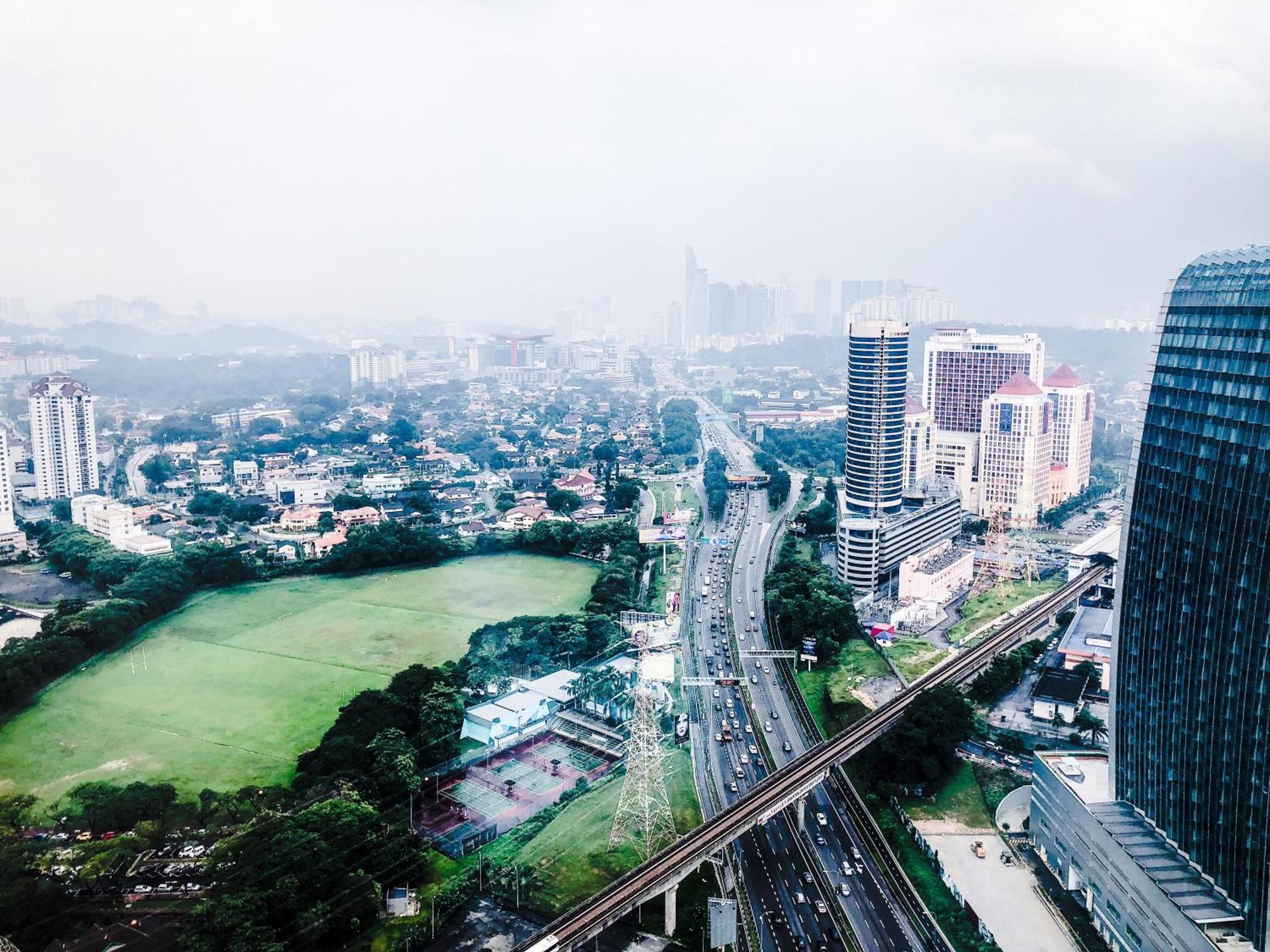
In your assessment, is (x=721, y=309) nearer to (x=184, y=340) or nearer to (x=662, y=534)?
(x=184, y=340)

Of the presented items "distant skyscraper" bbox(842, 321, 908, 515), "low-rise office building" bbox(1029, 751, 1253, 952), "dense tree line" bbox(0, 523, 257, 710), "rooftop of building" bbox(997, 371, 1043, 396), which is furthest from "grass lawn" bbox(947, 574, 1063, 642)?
"dense tree line" bbox(0, 523, 257, 710)

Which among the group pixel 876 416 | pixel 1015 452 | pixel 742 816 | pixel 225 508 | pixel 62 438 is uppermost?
pixel 876 416

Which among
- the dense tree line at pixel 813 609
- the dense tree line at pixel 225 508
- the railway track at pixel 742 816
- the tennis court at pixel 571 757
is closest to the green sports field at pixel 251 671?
the tennis court at pixel 571 757

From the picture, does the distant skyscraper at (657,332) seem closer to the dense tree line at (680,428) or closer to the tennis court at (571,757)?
the dense tree line at (680,428)

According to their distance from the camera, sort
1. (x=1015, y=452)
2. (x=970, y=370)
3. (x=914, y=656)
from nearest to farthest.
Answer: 1. (x=914, y=656)
2. (x=1015, y=452)
3. (x=970, y=370)

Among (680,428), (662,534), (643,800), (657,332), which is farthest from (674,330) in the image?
(643,800)

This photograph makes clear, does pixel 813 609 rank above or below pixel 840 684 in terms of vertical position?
above

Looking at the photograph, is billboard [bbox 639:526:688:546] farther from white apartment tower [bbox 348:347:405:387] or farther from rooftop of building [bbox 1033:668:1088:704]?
white apartment tower [bbox 348:347:405:387]
